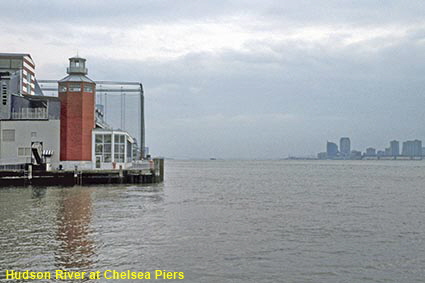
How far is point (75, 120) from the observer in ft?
171

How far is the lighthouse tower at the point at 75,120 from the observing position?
51875 mm

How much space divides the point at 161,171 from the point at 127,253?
3639cm

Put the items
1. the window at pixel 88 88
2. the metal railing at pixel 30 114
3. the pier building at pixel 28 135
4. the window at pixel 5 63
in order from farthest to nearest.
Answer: the window at pixel 5 63
the metal railing at pixel 30 114
the window at pixel 88 88
the pier building at pixel 28 135

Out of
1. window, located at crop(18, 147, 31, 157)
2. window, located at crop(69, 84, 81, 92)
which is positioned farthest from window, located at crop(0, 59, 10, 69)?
window, located at crop(18, 147, 31, 157)

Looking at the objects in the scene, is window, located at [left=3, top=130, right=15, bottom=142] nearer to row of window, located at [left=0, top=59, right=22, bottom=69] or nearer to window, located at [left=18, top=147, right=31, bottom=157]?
window, located at [left=18, top=147, right=31, bottom=157]

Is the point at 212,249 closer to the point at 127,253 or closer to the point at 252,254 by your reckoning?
the point at 252,254

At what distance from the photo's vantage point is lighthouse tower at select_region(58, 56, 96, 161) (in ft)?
170

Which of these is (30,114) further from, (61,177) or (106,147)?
(61,177)

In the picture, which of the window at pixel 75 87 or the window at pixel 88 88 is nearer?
the window at pixel 75 87

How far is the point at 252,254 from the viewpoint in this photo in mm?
17406

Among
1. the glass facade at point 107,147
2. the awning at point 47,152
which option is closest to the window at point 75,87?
the glass facade at point 107,147

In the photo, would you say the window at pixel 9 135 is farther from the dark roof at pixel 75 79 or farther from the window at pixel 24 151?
the dark roof at pixel 75 79

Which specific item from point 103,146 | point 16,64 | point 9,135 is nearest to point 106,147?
point 103,146

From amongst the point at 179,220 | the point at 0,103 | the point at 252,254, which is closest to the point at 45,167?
the point at 0,103
